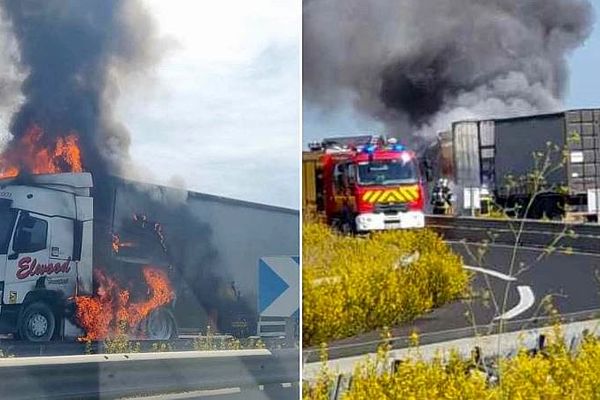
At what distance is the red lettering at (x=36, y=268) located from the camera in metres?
2.20

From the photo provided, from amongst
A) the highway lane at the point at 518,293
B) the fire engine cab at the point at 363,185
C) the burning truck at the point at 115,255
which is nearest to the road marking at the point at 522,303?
the highway lane at the point at 518,293

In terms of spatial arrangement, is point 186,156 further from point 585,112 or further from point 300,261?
point 585,112

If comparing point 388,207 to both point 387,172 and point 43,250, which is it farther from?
point 43,250

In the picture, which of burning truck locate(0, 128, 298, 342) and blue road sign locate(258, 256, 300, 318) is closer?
burning truck locate(0, 128, 298, 342)

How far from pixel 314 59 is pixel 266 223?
19.8 inches

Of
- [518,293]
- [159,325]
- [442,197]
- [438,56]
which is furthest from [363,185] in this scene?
[159,325]

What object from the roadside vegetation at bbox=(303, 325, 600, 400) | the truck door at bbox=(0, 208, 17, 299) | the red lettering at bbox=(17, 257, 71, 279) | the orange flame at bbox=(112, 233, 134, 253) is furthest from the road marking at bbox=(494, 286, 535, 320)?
the truck door at bbox=(0, 208, 17, 299)

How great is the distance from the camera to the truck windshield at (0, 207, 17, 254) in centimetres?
219

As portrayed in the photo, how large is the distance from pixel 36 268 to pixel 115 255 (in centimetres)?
19

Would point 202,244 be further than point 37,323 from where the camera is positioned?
Yes

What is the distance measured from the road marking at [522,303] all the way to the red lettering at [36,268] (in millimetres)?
1211

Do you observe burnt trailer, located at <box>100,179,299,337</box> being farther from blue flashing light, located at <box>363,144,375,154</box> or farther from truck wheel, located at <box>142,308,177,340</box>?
blue flashing light, located at <box>363,144,375,154</box>

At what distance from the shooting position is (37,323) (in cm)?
221

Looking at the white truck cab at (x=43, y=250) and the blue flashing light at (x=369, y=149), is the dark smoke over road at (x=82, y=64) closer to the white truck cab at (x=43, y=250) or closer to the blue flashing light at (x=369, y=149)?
the white truck cab at (x=43, y=250)
